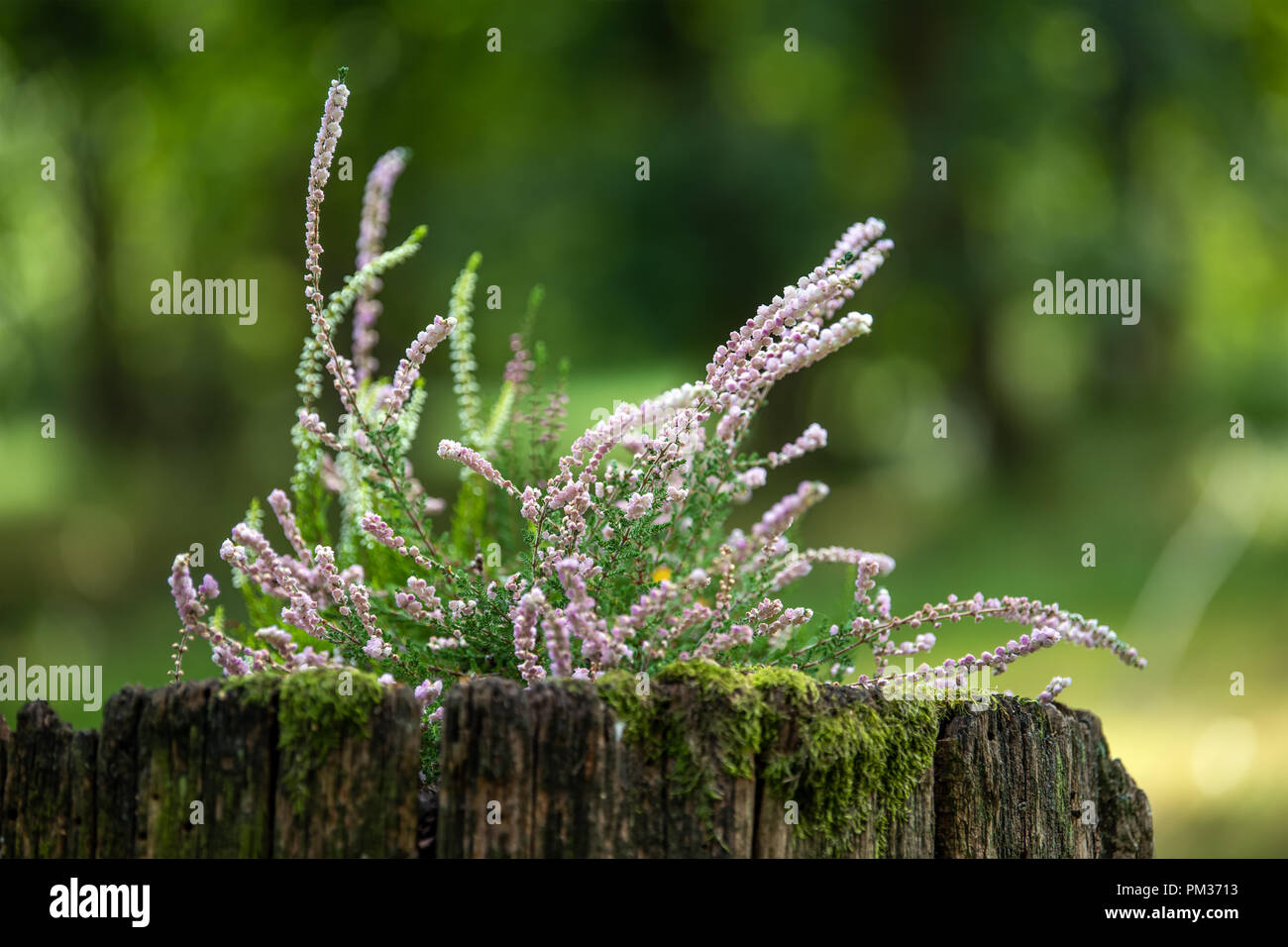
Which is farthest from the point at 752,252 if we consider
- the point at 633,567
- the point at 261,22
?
the point at 633,567

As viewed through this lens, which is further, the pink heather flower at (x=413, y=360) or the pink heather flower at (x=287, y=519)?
the pink heather flower at (x=287, y=519)

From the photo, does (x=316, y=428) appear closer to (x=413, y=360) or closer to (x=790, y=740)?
(x=413, y=360)

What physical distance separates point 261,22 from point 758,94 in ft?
17.8

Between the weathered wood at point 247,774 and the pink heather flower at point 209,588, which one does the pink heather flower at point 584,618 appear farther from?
the pink heather flower at point 209,588

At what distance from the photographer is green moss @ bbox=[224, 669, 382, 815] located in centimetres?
147

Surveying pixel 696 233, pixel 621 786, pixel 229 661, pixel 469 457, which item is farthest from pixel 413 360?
pixel 696 233

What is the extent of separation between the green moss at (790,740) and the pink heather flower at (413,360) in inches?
23.2

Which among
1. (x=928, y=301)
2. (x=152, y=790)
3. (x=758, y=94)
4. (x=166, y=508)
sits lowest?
(x=152, y=790)

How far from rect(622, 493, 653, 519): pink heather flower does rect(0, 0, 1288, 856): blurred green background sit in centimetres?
767

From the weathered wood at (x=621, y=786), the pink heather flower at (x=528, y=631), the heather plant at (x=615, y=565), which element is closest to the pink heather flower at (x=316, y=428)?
the heather plant at (x=615, y=565)

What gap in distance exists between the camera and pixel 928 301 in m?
11.5

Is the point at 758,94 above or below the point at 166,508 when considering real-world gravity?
above

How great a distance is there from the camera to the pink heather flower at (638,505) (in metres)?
1.67
